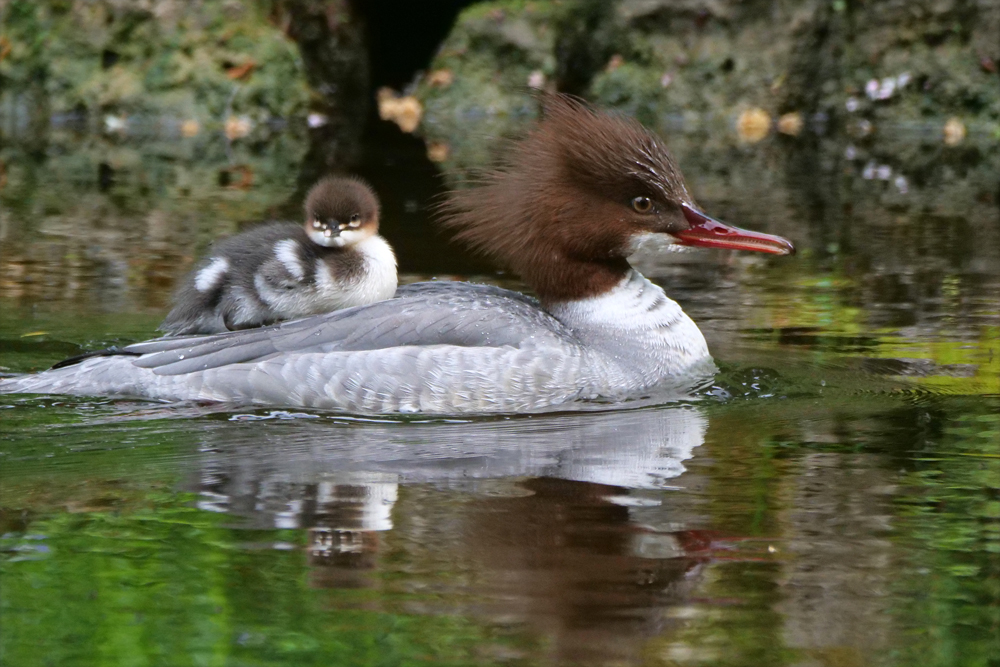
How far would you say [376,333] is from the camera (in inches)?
234

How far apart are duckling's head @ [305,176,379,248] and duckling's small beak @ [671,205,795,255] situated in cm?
140

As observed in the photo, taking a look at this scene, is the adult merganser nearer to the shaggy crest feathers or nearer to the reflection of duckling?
the shaggy crest feathers

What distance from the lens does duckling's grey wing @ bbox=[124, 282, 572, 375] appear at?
5.96m

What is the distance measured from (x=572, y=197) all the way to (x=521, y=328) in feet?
2.05

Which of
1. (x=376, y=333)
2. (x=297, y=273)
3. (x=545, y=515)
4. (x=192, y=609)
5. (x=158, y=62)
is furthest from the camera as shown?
(x=158, y=62)

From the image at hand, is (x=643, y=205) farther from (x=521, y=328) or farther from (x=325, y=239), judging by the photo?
(x=325, y=239)

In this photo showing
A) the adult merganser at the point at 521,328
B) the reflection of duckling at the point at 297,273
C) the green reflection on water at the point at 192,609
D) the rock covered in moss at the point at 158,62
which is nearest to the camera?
the green reflection on water at the point at 192,609

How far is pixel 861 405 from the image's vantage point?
6035 millimetres

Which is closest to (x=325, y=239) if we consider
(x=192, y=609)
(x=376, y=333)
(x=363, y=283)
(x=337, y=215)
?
(x=337, y=215)

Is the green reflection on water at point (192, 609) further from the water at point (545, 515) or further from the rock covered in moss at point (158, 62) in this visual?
the rock covered in moss at point (158, 62)

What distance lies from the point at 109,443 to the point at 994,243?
680 cm

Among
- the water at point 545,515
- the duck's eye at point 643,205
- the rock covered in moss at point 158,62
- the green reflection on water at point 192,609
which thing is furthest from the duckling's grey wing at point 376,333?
the rock covered in moss at point 158,62

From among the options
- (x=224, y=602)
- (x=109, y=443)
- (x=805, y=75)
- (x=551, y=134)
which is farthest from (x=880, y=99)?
(x=224, y=602)

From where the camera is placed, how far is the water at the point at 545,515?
11.5ft
